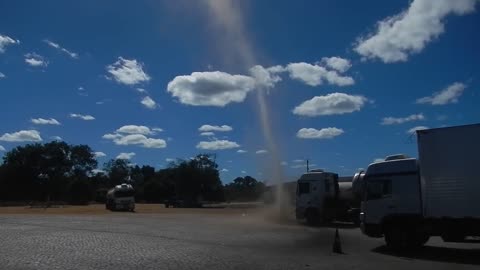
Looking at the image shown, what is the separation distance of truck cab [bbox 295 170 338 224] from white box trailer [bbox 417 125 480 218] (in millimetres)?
16733

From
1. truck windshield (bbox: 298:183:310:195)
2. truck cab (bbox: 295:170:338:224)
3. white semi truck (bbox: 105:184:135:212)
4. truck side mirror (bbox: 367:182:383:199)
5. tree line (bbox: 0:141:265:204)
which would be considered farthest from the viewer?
tree line (bbox: 0:141:265:204)

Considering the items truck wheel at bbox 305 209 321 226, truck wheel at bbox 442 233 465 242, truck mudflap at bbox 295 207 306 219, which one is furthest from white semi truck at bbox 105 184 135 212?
truck wheel at bbox 442 233 465 242

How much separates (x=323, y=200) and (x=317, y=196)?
0.47m

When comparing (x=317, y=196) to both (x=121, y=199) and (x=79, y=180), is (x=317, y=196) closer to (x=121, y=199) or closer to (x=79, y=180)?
(x=121, y=199)

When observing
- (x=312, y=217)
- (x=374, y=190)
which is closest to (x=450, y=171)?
(x=374, y=190)

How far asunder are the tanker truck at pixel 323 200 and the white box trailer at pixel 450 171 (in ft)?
54.8

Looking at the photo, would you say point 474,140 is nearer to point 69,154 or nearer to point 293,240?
point 293,240

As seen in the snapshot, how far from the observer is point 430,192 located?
63.6 feet

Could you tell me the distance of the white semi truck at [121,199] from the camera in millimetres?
68938

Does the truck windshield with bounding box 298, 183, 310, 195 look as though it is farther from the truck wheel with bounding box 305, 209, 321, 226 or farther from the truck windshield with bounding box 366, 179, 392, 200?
the truck windshield with bounding box 366, 179, 392, 200

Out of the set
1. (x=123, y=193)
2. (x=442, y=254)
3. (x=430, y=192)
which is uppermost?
(x=123, y=193)

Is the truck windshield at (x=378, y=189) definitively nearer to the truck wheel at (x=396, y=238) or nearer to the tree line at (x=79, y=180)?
the truck wheel at (x=396, y=238)

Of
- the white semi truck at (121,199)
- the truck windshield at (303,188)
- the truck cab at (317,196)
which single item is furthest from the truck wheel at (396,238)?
the white semi truck at (121,199)

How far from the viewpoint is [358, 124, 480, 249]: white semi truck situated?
18.5 meters
